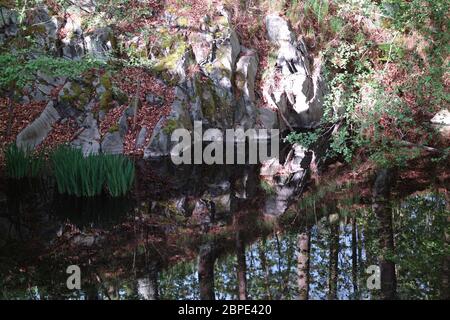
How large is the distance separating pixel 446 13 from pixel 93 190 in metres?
6.77

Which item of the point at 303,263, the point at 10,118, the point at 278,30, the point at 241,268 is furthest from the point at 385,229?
the point at 278,30

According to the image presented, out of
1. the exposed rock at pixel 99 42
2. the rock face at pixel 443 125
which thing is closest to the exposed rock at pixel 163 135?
the exposed rock at pixel 99 42

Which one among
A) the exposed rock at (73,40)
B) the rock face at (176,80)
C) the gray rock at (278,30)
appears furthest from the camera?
the gray rock at (278,30)

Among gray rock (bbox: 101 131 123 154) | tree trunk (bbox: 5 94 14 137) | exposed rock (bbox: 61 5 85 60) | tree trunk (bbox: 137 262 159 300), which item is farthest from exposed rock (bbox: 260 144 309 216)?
exposed rock (bbox: 61 5 85 60)

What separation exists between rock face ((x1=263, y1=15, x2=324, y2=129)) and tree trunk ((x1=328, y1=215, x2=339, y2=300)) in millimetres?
5349

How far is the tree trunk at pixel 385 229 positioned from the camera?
14.9 feet

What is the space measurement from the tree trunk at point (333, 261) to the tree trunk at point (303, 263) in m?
0.23

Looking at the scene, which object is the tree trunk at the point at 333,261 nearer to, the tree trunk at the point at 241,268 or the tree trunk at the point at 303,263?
the tree trunk at the point at 303,263

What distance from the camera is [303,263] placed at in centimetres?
518

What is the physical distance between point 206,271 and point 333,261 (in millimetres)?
1365

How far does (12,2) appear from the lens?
9.88 metres

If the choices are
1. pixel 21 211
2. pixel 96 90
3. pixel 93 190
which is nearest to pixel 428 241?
pixel 93 190

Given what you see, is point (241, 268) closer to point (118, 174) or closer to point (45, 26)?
point (118, 174)

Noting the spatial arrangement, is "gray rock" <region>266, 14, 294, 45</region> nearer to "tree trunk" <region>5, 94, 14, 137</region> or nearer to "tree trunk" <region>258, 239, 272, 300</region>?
"tree trunk" <region>5, 94, 14, 137</region>
